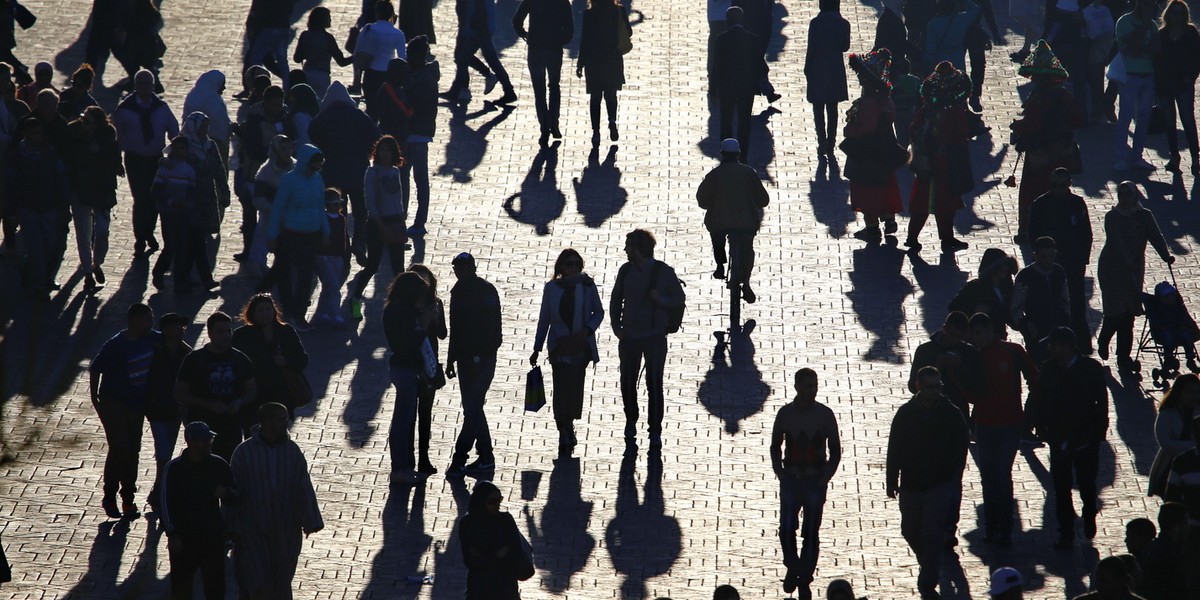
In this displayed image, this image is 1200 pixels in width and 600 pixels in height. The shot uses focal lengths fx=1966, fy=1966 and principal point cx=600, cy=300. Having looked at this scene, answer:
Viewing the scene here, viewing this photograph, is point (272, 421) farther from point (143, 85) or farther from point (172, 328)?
point (143, 85)

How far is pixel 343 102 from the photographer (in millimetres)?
17953

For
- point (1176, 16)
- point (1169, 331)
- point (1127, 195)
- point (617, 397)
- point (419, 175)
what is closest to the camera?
point (617, 397)

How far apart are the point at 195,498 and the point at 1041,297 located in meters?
6.70

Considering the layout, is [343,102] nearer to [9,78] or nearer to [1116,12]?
[9,78]

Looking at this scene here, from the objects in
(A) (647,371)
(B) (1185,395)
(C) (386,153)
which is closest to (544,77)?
(C) (386,153)

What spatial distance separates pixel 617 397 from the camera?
15125 millimetres

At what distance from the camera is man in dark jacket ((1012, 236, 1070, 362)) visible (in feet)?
47.4

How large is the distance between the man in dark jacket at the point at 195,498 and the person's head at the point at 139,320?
176 cm

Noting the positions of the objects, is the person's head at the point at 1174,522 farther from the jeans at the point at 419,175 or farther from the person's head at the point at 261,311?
the jeans at the point at 419,175

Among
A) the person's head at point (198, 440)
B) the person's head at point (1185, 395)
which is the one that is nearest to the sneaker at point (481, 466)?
the person's head at point (198, 440)

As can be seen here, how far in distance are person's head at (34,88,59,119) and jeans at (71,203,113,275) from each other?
0.81 metres

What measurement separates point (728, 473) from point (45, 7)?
1635 centimetres

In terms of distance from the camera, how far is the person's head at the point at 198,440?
1066 cm

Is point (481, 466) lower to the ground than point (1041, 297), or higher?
lower
